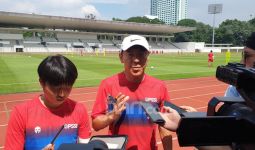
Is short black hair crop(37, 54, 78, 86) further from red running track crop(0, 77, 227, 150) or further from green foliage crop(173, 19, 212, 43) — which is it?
green foliage crop(173, 19, 212, 43)

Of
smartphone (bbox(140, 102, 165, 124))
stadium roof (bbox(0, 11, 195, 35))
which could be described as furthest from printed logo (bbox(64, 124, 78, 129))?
stadium roof (bbox(0, 11, 195, 35))

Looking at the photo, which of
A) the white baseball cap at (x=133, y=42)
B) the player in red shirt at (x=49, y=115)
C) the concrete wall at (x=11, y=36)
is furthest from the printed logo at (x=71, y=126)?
the concrete wall at (x=11, y=36)

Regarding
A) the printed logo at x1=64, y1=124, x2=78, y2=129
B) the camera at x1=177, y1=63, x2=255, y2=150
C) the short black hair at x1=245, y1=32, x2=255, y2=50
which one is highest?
the short black hair at x1=245, y1=32, x2=255, y2=50

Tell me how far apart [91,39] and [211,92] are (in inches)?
2234

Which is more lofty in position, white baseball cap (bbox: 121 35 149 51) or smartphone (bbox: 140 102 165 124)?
white baseball cap (bbox: 121 35 149 51)

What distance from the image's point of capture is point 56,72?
2.14 metres

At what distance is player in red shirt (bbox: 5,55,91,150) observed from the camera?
2.15 metres

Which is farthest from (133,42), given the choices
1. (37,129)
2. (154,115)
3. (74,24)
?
(74,24)

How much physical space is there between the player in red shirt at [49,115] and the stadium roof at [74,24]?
52.7m

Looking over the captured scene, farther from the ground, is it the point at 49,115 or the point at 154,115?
the point at 154,115

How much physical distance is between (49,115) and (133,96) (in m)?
0.78

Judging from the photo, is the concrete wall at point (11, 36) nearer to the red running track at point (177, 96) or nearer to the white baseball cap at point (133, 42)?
the red running track at point (177, 96)

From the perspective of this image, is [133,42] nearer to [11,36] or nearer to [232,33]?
[11,36]

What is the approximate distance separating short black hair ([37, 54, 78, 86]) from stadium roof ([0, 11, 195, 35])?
52727mm
